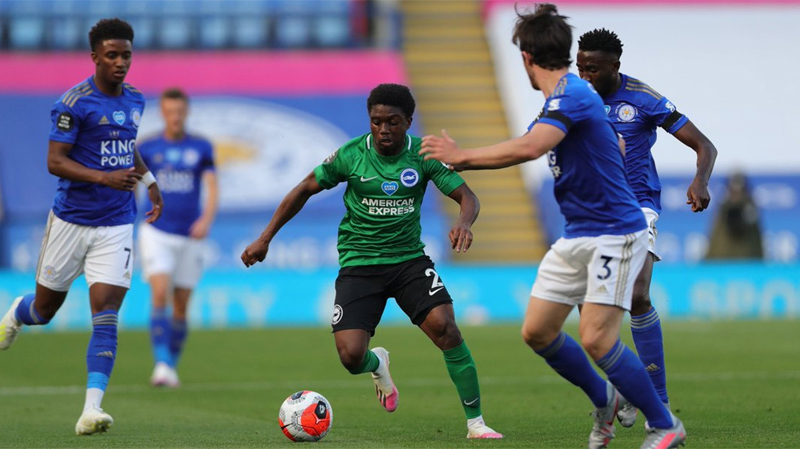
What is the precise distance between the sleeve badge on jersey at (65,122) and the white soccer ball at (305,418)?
7.47ft

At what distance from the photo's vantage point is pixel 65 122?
8.23 m

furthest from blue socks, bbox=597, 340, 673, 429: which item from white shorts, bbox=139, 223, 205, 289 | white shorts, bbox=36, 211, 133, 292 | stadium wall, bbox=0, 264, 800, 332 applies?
stadium wall, bbox=0, 264, 800, 332

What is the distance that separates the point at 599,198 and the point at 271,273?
12896mm

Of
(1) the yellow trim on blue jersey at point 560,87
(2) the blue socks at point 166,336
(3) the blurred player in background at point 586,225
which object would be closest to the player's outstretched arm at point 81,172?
(3) the blurred player in background at point 586,225

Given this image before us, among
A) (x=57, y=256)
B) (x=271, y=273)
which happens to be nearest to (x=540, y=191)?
(x=271, y=273)

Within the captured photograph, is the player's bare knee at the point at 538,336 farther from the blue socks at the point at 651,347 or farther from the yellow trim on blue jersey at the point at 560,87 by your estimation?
the blue socks at the point at 651,347

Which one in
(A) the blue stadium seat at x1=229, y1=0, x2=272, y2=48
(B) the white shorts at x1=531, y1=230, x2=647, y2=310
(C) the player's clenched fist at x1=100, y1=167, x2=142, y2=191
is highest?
(A) the blue stadium seat at x1=229, y1=0, x2=272, y2=48

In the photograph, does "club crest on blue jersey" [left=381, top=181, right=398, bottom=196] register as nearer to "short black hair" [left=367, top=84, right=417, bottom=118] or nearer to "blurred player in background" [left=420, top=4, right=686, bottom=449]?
"short black hair" [left=367, top=84, right=417, bottom=118]

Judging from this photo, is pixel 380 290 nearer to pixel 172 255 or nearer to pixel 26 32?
pixel 172 255

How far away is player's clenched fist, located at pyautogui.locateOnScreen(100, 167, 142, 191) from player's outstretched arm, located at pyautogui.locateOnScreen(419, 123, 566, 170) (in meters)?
2.48

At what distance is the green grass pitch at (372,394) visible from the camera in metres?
7.74

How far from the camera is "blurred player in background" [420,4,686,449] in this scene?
644cm

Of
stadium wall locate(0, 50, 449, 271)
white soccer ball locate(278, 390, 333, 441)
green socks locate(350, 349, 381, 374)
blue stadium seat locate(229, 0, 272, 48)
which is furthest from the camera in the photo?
blue stadium seat locate(229, 0, 272, 48)

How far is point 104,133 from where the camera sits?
839 cm
